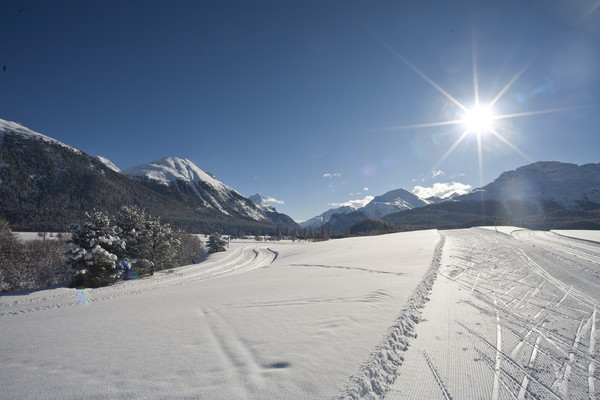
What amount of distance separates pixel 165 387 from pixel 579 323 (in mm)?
9285

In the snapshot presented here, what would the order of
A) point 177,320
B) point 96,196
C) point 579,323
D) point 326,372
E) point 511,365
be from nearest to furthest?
point 326,372 → point 511,365 → point 579,323 → point 177,320 → point 96,196

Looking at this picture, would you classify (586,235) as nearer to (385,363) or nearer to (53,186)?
(385,363)

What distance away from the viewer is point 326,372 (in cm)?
373

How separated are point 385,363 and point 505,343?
283cm

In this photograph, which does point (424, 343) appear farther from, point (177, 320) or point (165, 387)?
point (177, 320)

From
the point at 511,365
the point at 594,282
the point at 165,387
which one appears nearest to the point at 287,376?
the point at 165,387

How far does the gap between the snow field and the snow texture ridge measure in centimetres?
13

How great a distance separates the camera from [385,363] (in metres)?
4.08

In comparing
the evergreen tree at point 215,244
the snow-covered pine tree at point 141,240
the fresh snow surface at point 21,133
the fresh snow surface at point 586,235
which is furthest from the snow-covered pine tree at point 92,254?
the fresh snow surface at point 21,133

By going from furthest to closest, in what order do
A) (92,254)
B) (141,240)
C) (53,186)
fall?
(53,186), (141,240), (92,254)

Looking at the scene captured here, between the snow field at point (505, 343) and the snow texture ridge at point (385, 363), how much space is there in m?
0.13

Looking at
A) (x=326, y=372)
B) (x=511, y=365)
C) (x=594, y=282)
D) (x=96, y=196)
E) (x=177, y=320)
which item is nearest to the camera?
(x=326, y=372)

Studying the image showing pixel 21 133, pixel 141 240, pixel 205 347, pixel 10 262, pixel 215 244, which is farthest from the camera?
pixel 21 133

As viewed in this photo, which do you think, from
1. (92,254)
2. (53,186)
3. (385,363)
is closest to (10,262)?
(92,254)
